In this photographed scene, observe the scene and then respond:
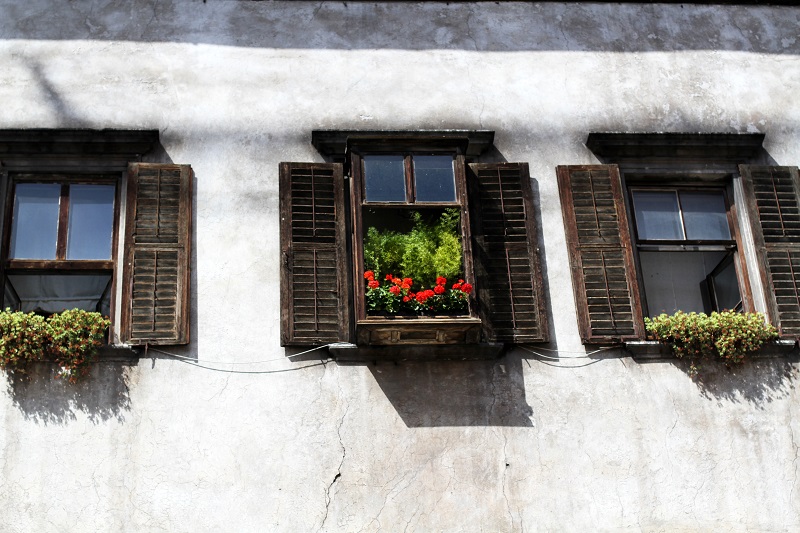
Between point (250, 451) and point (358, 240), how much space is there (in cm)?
181

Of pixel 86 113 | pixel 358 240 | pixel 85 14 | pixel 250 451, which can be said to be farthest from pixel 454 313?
pixel 85 14

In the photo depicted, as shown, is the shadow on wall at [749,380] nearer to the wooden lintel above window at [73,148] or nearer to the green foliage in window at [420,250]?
the green foliage in window at [420,250]

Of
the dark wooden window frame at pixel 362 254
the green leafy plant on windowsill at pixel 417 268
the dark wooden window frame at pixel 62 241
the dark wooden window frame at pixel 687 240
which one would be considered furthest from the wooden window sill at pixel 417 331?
the dark wooden window frame at pixel 62 241

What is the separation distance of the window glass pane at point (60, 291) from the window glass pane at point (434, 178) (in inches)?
105

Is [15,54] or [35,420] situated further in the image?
[15,54]

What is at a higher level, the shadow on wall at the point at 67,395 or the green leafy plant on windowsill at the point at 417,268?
the green leafy plant on windowsill at the point at 417,268

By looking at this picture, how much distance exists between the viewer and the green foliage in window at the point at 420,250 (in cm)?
854

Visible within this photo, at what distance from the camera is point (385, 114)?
9633 mm

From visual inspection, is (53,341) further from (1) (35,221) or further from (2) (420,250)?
(2) (420,250)

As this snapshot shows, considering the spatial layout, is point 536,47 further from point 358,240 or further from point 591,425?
point 591,425

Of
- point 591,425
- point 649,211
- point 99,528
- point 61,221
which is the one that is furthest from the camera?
point 649,211

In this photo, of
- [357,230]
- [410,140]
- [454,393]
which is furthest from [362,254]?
[454,393]

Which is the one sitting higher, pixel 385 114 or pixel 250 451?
pixel 385 114

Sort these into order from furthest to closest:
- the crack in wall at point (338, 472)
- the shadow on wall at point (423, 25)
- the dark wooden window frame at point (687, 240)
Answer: the shadow on wall at point (423, 25)
the dark wooden window frame at point (687, 240)
the crack in wall at point (338, 472)
